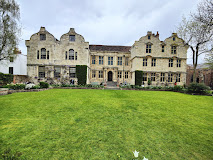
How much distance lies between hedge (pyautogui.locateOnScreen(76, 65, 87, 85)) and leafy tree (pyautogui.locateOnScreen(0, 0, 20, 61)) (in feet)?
33.0

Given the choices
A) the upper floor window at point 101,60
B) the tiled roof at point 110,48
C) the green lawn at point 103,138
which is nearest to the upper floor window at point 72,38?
the tiled roof at point 110,48

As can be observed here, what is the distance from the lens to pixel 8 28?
46.1 feet

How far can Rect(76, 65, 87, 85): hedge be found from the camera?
20.5 metres

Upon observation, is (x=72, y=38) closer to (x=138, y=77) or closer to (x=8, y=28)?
(x=8, y=28)

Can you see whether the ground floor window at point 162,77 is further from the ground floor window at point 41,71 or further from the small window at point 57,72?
the ground floor window at point 41,71

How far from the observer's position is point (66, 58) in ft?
69.1

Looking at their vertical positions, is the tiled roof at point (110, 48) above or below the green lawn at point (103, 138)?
above

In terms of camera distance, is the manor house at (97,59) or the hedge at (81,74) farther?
the manor house at (97,59)

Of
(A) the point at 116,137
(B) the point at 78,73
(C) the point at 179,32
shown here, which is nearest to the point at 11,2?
(B) the point at 78,73

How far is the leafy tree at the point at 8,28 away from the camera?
44.3 feet

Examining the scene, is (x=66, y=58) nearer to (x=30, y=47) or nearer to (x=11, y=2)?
(x=30, y=47)

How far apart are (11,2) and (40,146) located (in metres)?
20.5

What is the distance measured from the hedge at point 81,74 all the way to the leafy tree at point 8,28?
10.1m

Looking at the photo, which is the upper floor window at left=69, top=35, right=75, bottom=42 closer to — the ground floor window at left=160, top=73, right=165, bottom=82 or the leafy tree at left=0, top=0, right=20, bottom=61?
the leafy tree at left=0, top=0, right=20, bottom=61
